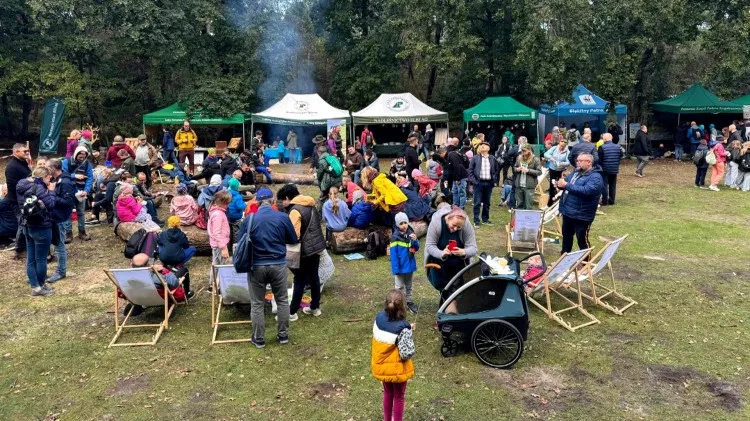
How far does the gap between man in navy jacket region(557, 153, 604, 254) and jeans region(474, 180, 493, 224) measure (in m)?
2.87

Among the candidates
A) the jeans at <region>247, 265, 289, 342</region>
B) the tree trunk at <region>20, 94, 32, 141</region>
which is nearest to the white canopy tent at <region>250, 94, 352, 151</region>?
the tree trunk at <region>20, 94, 32, 141</region>

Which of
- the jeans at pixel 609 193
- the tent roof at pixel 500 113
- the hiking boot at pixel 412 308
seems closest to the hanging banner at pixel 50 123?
the tent roof at pixel 500 113

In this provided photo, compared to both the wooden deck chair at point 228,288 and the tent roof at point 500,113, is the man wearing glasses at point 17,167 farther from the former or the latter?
the tent roof at point 500,113

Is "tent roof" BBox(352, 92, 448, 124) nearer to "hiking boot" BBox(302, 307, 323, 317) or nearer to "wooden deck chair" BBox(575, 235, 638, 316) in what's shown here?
"wooden deck chair" BBox(575, 235, 638, 316)

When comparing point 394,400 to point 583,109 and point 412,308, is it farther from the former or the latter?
point 583,109

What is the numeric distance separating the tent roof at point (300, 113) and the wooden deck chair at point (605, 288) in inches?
553

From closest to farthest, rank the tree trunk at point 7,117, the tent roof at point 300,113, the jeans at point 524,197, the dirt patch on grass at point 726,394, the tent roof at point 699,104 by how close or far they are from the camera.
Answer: the dirt patch on grass at point 726,394, the jeans at point 524,197, the tent roof at point 300,113, the tent roof at point 699,104, the tree trunk at point 7,117

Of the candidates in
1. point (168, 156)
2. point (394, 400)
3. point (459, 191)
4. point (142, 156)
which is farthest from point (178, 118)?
point (394, 400)

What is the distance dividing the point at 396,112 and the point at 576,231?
14.2 meters

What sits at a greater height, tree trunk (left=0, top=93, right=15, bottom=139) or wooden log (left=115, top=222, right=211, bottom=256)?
tree trunk (left=0, top=93, right=15, bottom=139)

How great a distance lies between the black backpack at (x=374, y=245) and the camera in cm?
837

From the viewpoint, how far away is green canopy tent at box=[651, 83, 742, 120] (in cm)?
1980

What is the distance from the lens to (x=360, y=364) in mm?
5176

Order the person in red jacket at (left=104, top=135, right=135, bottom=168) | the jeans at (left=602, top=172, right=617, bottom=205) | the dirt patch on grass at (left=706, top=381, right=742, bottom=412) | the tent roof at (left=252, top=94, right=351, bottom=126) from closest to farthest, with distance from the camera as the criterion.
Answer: the dirt patch on grass at (left=706, top=381, right=742, bottom=412)
the person in red jacket at (left=104, top=135, right=135, bottom=168)
the jeans at (left=602, top=172, right=617, bottom=205)
the tent roof at (left=252, top=94, right=351, bottom=126)
